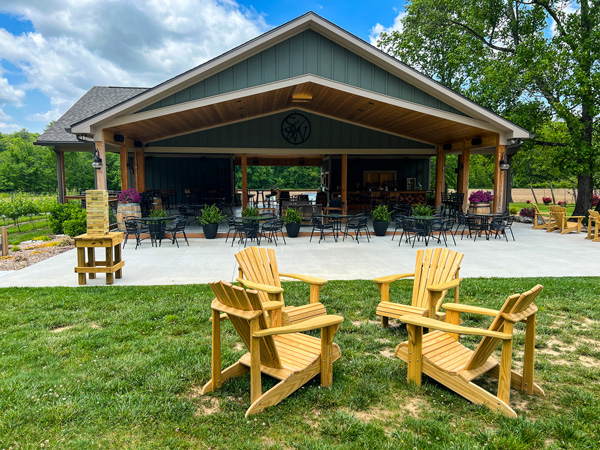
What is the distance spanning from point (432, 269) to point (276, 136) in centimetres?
1043

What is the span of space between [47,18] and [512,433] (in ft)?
130

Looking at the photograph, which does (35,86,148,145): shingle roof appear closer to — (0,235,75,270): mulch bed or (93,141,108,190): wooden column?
(93,141,108,190): wooden column

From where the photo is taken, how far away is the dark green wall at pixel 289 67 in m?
8.87

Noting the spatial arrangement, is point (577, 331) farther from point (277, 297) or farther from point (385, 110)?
point (385, 110)

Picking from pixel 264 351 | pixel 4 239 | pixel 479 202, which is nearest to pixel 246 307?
pixel 264 351

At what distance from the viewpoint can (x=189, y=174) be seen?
57.1 feet

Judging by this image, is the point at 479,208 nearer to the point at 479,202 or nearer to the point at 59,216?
the point at 479,202

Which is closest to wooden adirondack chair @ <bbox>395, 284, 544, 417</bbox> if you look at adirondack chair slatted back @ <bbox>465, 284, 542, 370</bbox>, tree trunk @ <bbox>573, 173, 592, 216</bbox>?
adirondack chair slatted back @ <bbox>465, 284, 542, 370</bbox>

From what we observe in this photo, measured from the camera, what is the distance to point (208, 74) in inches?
344

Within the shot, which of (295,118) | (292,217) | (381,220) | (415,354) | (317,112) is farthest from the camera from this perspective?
(295,118)

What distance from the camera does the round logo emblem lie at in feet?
43.6

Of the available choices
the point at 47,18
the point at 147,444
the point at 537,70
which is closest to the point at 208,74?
the point at 147,444

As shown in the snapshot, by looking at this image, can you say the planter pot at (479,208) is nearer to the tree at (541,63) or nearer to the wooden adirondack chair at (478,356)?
the tree at (541,63)

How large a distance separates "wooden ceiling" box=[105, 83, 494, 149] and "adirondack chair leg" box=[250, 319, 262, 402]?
8.00 m
